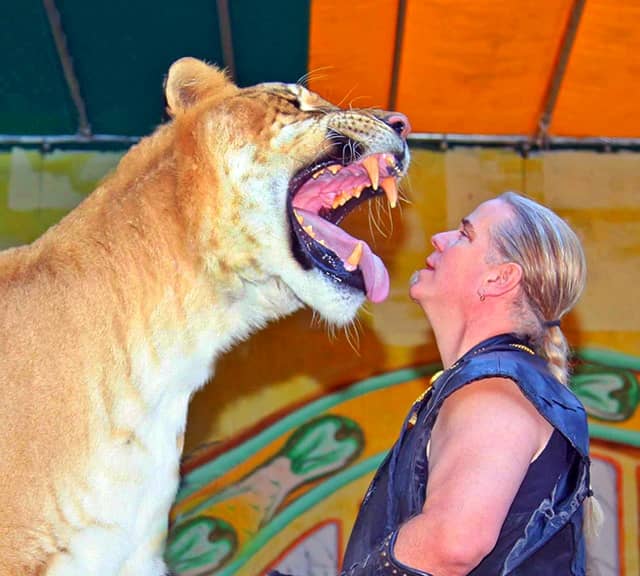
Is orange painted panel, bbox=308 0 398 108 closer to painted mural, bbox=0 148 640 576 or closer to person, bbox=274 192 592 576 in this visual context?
painted mural, bbox=0 148 640 576

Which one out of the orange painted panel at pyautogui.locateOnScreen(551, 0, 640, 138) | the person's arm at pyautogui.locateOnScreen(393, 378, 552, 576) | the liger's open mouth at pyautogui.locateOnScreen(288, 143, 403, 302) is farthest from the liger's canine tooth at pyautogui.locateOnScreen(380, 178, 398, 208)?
the orange painted panel at pyautogui.locateOnScreen(551, 0, 640, 138)

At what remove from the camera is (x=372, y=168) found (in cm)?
407

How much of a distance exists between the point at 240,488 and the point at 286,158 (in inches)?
183

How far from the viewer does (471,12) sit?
24.2ft

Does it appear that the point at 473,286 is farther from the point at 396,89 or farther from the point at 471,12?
the point at 396,89

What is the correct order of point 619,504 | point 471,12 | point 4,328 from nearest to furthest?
point 4,328, point 471,12, point 619,504

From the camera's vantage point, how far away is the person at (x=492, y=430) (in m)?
2.68

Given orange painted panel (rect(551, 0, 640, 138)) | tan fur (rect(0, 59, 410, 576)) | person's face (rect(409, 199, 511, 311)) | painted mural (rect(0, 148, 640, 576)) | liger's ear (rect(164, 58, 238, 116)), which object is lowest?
painted mural (rect(0, 148, 640, 576))

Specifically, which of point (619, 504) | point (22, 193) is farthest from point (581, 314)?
point (22, 193)

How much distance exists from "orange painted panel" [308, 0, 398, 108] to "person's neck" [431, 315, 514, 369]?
3.85 metres

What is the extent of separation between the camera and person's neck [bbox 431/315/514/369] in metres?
3.29

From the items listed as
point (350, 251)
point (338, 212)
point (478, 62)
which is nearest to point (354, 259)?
point (350, 251)

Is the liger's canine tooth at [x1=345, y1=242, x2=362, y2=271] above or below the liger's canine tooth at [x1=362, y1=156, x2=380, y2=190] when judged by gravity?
below

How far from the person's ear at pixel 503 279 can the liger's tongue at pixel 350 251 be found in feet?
2.19
